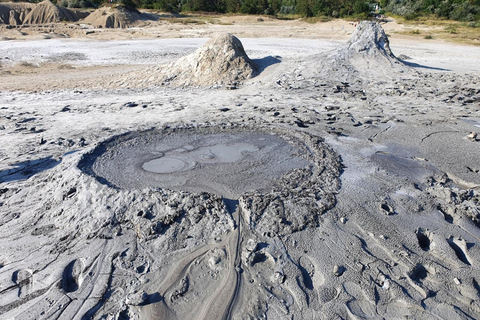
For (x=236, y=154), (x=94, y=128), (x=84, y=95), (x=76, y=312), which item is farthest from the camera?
(x=84, y=95)

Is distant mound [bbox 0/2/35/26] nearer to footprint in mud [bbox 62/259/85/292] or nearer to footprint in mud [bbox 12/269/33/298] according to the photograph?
footprint in mud [bbox 12/269/33/298]

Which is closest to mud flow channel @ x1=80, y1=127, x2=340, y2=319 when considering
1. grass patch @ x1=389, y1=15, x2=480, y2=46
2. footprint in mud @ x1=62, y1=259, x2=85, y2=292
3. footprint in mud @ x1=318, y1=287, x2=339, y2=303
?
footprint in mud @ x1=318, y1=287, x2=339, y2=303

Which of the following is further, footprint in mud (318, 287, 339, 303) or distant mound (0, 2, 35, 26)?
distant mound (0, 2, 35, 26)

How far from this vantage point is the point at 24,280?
11.8ft

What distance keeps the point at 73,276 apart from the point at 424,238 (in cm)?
402

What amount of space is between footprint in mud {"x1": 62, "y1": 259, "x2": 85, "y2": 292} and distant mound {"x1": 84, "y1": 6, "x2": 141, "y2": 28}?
30680 mm

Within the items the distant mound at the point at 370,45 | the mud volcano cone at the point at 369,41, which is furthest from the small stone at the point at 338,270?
the mud volcano cone at the point at 369,41

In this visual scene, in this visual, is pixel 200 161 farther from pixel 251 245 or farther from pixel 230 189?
pixel 251 245

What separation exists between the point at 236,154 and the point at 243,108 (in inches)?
120

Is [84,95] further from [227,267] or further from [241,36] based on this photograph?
[241,36]

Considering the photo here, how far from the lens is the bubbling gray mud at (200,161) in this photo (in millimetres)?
5020

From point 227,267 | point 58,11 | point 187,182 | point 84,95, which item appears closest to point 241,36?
point 84,95

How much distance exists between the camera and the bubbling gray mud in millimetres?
5020

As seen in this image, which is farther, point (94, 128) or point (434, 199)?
point (94, 128)
